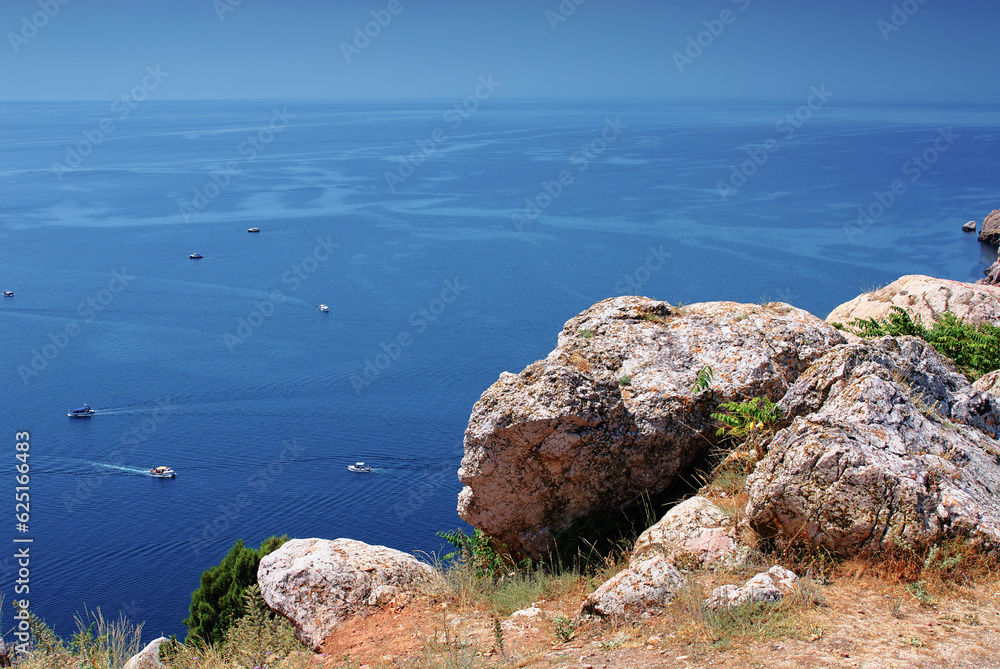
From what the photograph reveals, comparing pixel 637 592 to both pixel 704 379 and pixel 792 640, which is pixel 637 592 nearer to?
pixel 792 640

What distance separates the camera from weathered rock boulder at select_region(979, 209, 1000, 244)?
8681 cm

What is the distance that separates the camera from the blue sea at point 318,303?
162 ft

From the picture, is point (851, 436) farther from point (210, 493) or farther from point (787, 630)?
point (210, 493)

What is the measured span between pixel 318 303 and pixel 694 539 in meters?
75.9

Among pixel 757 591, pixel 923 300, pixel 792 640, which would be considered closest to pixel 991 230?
pixel 923 300

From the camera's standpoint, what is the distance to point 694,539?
293 inches

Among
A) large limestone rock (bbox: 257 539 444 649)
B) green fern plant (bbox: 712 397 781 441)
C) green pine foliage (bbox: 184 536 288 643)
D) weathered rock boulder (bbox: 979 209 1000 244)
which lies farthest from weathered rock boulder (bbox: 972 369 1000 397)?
weathered rock boulder (bbox: 979 209 1000 244)

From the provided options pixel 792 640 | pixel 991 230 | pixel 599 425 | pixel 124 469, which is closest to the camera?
pixel 792 640

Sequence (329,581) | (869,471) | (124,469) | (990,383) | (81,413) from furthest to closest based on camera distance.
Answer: (81,413) → (124,469) → (990,383) → (329,581) → (869,471)

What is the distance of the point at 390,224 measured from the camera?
10400cm

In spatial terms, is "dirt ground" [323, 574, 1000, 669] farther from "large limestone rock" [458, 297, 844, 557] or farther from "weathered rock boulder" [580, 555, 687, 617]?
"large limestone rock" [458, 297, 844, 557]

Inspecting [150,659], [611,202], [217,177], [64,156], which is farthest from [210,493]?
[64,156]

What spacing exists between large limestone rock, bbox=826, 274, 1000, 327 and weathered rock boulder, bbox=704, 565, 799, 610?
542 inches

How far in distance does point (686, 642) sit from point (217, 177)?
15506cm
